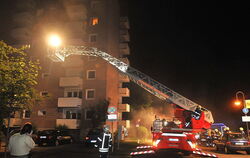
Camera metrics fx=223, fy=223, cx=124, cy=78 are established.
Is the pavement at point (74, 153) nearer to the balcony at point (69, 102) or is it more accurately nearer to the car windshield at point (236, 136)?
the car windshield at point (236, 136)

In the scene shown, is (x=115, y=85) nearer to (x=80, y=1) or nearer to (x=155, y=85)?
(x=80, y=1)

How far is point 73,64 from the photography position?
31.5 m

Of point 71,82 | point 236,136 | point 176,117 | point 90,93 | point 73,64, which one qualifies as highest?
point 73,64

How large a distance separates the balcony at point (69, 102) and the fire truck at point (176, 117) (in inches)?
336

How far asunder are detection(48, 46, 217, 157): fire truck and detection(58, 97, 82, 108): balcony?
8.55 metres

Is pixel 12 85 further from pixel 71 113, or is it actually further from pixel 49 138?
pixel 71 113

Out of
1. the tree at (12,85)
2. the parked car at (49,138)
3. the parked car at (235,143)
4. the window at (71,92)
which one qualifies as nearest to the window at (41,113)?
the window at (71,92)

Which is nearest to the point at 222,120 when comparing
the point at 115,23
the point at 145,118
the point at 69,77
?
the point at 145,118

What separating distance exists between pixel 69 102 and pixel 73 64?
557 centimetres

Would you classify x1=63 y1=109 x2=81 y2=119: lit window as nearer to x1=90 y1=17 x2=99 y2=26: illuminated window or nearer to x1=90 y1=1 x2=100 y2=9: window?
x1=90 y1=17 x2=99 y2=26: illuminated window

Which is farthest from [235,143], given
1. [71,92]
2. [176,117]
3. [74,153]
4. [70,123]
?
[71,92]

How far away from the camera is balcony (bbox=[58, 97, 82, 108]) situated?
29.2 metres

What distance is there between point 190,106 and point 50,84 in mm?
22594

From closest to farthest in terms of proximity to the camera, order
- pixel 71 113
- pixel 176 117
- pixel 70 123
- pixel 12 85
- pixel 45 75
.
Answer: pixel 12 85, pixel 176 117, pixel 70 123, pixel 71 113, pixel 45 75
